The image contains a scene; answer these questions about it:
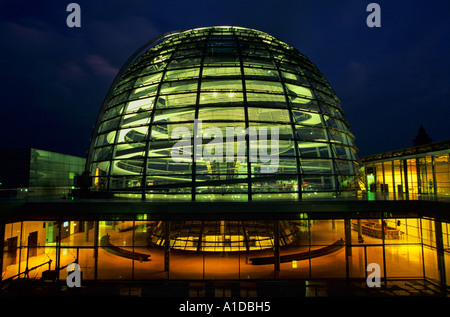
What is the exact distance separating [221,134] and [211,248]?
665cm

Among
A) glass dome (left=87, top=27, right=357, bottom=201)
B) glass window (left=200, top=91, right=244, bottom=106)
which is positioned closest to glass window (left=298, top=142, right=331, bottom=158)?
glass dome (left=87, top=27, right=357, bottom=201)

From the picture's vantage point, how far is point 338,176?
698 inches

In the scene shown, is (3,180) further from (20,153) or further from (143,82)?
(143,82)

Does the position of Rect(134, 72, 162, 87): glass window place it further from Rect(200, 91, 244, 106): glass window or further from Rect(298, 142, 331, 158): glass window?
Rect(298, 142, 331, 158): glass window

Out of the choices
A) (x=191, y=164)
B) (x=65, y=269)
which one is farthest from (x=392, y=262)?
(x=65, y=269)

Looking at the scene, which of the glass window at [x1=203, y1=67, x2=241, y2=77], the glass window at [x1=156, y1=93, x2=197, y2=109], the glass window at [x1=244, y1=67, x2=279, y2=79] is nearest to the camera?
the glass window at [x1=156, y1=93, x2=197, y2=109]

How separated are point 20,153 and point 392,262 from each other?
35.9m

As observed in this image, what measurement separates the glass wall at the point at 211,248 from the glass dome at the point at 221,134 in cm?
196

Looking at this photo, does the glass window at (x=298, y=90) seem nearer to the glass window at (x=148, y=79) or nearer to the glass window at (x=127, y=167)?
the glass window at (x=148, y=79)

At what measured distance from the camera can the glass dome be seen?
16672mm

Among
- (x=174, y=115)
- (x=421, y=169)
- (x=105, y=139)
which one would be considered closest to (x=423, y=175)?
(x=421, y=169)

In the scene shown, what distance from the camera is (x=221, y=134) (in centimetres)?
1714

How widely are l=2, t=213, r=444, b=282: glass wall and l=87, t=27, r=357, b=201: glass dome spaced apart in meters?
1.96
